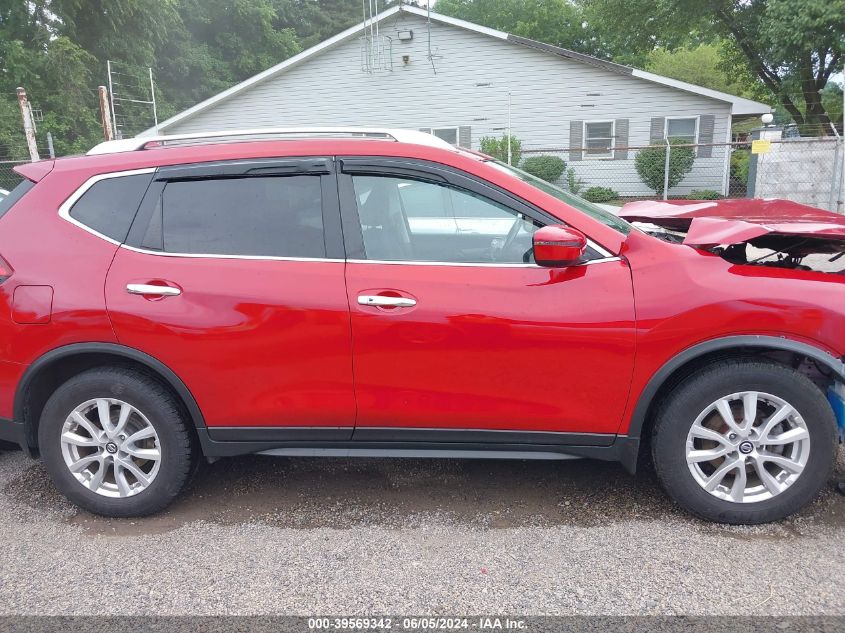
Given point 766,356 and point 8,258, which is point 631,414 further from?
point 8,258

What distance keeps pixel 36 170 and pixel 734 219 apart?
3539 millimetres

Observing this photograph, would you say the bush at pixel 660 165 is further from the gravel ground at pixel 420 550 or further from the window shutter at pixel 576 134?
the gravel ground at pixel 420 550

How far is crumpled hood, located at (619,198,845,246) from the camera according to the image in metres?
3.02

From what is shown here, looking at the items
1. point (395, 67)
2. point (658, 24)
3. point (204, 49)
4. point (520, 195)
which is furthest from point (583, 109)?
point (204, 49)

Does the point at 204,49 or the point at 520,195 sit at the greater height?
the point at 204,49

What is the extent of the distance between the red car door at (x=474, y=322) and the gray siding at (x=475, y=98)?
16.9m

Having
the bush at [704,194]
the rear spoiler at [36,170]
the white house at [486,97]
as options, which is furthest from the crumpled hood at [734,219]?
the white house at [486,97]

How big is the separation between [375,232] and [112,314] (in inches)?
49.3

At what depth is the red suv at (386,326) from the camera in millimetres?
2852

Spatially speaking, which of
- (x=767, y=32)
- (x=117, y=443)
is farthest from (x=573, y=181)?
(x=117, y=443)

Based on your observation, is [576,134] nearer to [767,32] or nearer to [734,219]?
[767,32]

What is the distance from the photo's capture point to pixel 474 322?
2865 mm

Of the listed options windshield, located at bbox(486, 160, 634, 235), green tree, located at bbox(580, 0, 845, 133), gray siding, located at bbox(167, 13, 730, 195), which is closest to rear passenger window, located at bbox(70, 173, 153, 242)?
windshield, located at bbox(486, 160, 634, 235)

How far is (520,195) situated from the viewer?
9.91ft
